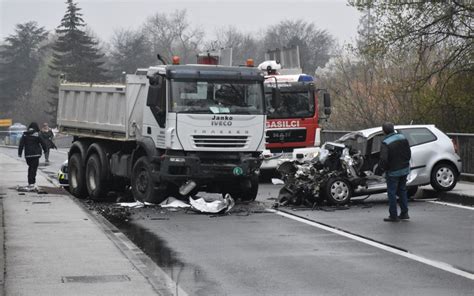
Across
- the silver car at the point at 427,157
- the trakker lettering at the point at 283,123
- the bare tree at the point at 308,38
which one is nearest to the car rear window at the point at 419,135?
the silver car at the point at 427,157

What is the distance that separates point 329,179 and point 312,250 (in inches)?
226

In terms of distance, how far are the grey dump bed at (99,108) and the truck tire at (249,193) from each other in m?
2.72

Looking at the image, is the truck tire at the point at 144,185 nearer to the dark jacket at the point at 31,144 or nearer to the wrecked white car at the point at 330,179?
the wrecked white car at the point at 330,179

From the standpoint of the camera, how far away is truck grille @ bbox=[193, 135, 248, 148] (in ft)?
57.0

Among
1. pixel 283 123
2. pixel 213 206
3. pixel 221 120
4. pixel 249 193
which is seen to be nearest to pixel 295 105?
pixel 283 123

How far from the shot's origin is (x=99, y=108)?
793 inches

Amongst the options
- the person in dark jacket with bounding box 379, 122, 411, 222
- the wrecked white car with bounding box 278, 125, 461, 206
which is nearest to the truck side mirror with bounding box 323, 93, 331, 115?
the wrecked white car with bounding box 278, 125, 461, 206

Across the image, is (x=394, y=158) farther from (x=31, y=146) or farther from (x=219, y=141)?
(x=31, y=146)

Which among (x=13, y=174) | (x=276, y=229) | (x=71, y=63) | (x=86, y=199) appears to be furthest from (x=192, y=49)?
(x=276, y=229)

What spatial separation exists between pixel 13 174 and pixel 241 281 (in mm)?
21558

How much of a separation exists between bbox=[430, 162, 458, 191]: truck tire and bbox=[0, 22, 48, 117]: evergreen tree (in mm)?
89779

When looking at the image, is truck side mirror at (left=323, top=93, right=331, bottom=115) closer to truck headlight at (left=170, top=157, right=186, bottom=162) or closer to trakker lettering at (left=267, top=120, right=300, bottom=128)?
trakker lettering at (left=267, top=120, right=300, bottom=128)

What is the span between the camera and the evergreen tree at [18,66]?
340 ft

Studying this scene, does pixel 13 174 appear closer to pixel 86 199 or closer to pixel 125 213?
pixel 86 199
